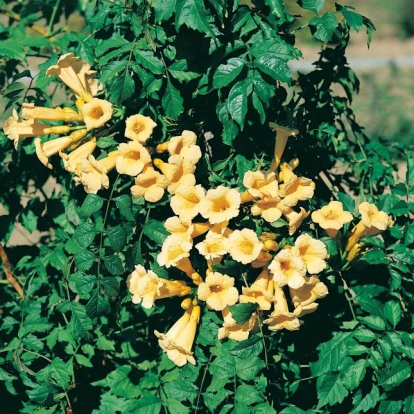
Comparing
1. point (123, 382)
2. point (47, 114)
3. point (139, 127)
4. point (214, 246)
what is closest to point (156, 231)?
point (214, 246)

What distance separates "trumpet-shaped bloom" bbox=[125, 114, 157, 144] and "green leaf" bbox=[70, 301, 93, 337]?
0.69 m

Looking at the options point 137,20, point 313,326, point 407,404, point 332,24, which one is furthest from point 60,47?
point 407,404

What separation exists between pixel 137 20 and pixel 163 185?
60 centimetres

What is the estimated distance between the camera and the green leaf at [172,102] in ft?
6.85

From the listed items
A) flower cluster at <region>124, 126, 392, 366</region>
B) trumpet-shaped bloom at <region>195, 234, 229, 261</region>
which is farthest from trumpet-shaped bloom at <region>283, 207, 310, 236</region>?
trumpet-shaped bloom at <region>195, 234, 229, 261</region>

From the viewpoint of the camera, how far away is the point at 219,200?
2.02m

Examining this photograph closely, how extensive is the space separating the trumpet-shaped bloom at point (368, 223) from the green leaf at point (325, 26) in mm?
589

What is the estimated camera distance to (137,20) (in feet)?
7.14

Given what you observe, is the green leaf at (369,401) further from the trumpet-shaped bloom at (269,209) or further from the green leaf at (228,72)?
the green leaf at (228,72)

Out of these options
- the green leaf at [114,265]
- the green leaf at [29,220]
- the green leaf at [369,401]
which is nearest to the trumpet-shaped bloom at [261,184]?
the green leaf at [114,265]

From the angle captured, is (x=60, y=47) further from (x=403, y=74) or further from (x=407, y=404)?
(x=403, y=74)

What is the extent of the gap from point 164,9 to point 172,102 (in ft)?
1.02

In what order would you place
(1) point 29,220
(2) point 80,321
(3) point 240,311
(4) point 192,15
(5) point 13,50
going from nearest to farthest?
(4) point 192,15, (3) point 240,311, (2) point 80,321, (5) point 13,50, (1) point 29,220

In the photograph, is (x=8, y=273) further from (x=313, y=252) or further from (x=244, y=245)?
(x=313, y=252)
